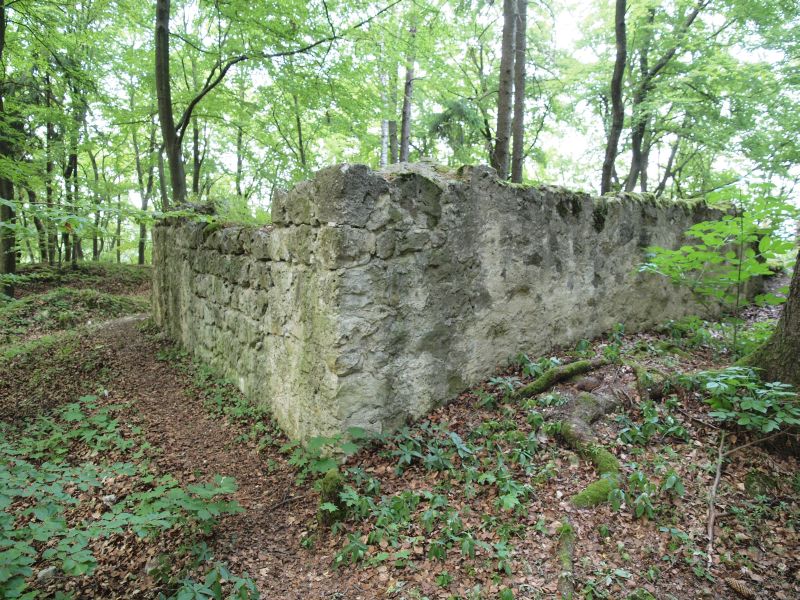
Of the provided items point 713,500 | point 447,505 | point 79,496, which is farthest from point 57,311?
point 713,500

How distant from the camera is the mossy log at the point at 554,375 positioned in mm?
4079

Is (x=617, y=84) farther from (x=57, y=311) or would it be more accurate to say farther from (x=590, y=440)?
(x=57, y=311)

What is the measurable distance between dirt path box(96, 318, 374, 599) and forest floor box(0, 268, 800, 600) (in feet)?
0.05

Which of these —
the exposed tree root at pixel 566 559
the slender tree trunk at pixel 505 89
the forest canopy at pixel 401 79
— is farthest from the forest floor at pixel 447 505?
the slender tree trunk at pixel 505 89

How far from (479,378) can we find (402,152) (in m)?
8.68

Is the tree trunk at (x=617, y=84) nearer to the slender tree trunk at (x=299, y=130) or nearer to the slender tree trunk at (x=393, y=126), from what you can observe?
the slender tree trunk at (x=393, y=126)

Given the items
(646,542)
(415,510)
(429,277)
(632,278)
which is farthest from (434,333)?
(632,278)

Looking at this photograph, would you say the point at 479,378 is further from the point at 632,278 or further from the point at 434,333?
the point at 632,278

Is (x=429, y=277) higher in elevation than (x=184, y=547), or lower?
higher

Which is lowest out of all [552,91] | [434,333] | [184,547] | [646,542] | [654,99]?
[184,547]

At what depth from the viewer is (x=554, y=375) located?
13.8 ft

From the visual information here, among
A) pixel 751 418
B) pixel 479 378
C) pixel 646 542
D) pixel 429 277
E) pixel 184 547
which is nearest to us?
pixel 646 542

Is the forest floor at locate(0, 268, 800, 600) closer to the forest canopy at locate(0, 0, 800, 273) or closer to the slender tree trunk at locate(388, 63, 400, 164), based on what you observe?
the forest canopy at locate(0, 0, 800, 273)

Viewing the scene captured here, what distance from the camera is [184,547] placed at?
9.15ft
